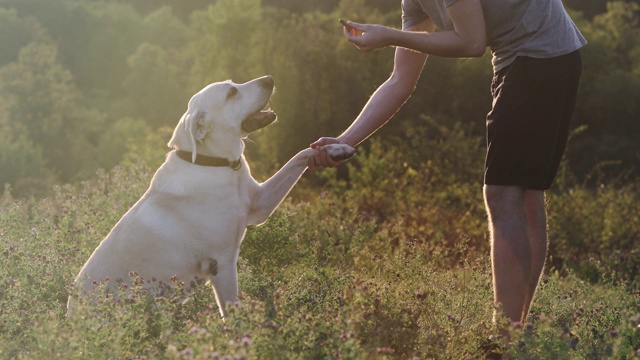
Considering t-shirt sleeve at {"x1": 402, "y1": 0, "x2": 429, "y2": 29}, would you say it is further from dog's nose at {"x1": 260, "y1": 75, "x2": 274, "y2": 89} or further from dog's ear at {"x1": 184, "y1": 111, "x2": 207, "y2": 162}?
dog's ear at {"x1": 184, "y1": 111, "x2": 207, "y2": 162}

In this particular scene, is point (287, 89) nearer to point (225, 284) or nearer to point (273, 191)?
point (273, 191)

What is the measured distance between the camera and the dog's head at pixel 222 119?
4469 millimetres

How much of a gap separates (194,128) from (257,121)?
37 centimetres

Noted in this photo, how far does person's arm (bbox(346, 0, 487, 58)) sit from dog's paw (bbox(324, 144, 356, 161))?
0.56 meters

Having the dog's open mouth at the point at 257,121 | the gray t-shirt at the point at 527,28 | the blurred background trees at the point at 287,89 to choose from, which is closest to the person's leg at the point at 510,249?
the gray t-shirt at the point at 527,28

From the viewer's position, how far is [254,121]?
4.65 metres

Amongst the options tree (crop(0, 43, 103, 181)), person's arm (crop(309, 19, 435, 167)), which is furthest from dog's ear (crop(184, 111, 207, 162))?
tree (crop(0, 43, 103, 181))

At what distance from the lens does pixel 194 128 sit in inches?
174

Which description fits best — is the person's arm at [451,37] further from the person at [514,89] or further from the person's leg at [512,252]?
the person's leg at [512,252]

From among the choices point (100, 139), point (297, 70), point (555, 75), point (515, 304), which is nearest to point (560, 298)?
point (515, 304)

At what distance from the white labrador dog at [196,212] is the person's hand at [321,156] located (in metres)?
0.05

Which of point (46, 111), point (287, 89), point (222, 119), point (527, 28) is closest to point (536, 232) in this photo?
point (527, 28)

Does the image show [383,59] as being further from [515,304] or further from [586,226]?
[515,304]

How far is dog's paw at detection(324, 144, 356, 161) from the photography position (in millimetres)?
4422
